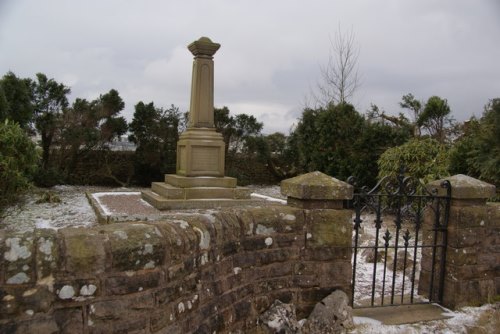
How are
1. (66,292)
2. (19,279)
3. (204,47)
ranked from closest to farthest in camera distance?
1. (19,279)
2. (66,292)
3. (204,47)

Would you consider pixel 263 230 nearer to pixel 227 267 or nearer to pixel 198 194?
pixel 227 267

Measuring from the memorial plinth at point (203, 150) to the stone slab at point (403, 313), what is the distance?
20.4 feet

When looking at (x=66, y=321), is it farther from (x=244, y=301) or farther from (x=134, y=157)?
(x=134, y=157)

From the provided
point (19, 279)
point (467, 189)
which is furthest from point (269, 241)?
point (467, 189)

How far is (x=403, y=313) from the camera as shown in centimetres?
414

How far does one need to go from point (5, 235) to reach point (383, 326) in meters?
3.25

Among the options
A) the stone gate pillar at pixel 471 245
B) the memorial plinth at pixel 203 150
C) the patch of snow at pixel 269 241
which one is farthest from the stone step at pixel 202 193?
the patch of snow at pixel 269 241

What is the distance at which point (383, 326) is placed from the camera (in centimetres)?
379

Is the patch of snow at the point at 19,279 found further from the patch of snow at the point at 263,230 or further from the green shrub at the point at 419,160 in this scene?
the green shrub at the point at 419,160

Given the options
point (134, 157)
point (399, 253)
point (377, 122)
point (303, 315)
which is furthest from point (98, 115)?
point (303, 315)

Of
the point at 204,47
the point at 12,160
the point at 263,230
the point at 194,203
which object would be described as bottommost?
the point at 194,203

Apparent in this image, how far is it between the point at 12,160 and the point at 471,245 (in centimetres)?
819

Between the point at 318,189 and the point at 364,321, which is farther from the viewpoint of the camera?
the point at 364,321

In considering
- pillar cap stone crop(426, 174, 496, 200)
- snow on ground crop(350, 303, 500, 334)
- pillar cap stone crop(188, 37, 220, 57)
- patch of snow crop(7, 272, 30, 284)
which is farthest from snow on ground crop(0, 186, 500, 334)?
pillar cap stone crop(188, 37, 220, 57)
